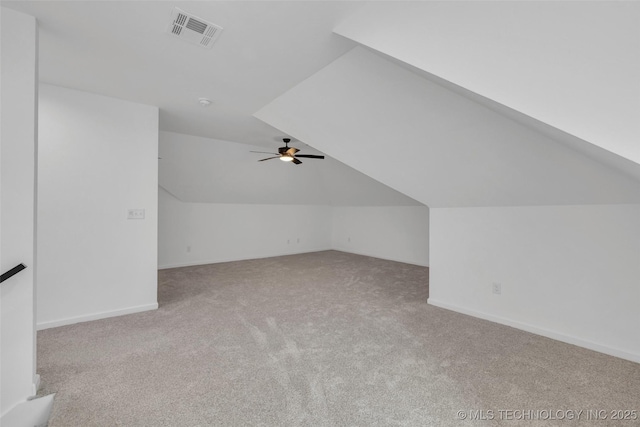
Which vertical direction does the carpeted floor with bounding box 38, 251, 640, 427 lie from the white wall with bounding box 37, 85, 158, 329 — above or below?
below

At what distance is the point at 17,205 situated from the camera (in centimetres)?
166

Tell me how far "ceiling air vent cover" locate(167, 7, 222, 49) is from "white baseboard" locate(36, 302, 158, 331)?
9.20 feet

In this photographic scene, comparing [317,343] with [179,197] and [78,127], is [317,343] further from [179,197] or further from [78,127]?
[179,197]

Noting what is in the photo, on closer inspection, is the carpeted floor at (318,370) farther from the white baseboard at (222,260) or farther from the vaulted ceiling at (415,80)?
the white baseboard at (222,260)

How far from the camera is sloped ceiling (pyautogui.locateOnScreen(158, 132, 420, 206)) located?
15.9 ft

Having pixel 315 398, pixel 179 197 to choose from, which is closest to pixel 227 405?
pixel 315 398

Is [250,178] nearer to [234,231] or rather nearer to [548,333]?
[234,231]

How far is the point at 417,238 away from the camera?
5875 millimetres

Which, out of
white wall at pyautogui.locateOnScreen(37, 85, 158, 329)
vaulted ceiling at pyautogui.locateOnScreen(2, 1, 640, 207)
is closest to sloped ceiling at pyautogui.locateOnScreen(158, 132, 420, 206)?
vaulted ceiling at pyautogui.locateOnScreen(2, 1, 640, 207)

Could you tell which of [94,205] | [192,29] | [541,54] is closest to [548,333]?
[541,54]

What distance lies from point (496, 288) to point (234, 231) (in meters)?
5.10

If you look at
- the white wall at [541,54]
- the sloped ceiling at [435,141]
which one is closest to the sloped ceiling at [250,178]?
the sloped ceiling at [435,141]

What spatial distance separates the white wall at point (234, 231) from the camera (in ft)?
17.8

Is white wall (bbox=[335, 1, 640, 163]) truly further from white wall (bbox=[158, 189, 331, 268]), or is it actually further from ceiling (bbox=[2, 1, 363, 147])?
white wall (bbox=[158, 189, 331, 268])
